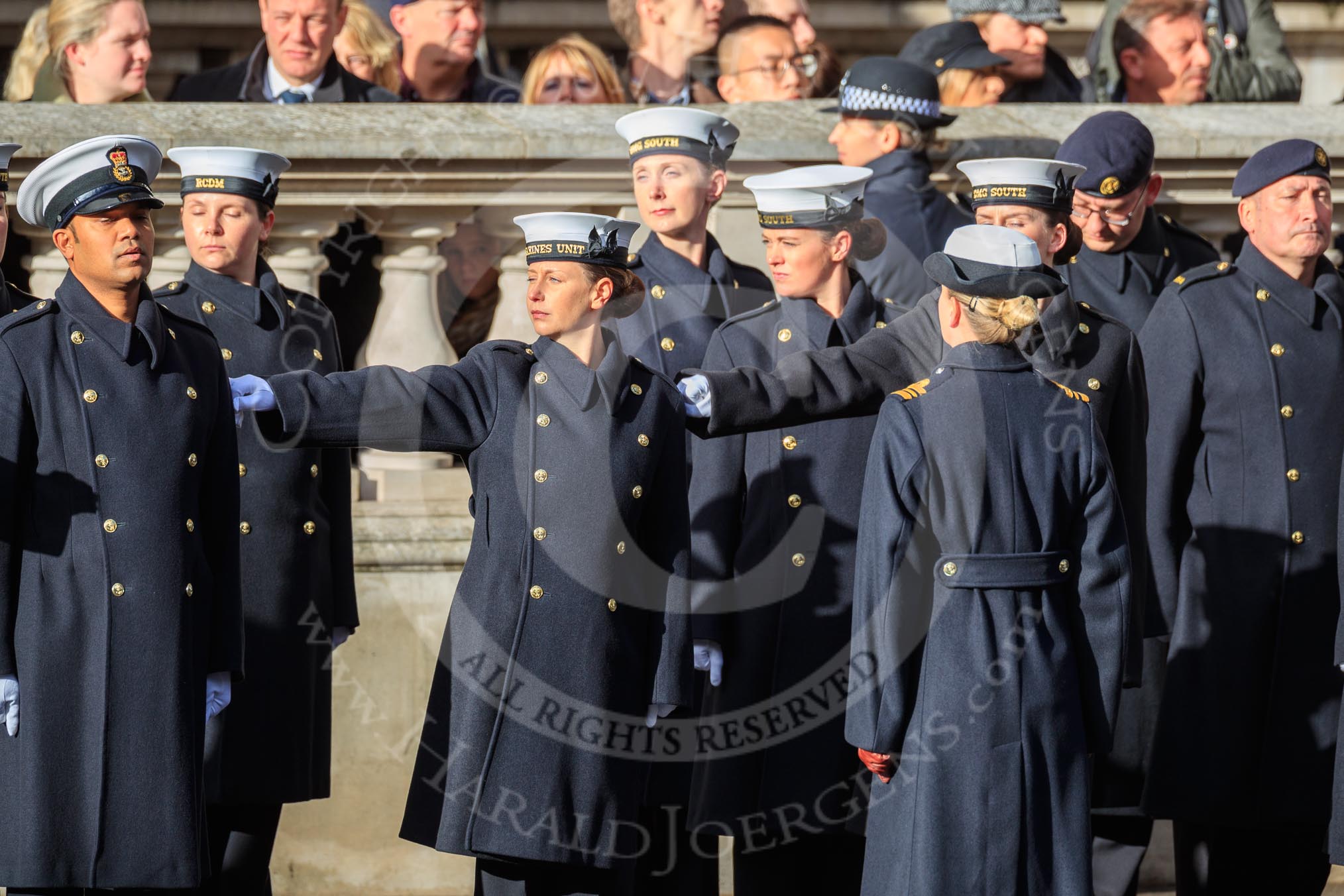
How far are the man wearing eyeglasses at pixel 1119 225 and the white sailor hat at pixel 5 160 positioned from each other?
272cm

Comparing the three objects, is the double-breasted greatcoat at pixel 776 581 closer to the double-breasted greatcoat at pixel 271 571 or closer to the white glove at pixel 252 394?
the double-breasted greatcoat at pixel 271 571

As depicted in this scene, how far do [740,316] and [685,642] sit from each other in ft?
3.26

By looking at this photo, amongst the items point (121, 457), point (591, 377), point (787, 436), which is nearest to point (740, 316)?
point (787, 436)

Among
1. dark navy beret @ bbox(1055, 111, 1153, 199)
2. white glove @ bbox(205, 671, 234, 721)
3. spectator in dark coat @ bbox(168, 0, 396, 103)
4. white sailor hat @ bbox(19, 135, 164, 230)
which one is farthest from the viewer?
spectator in dark coat @ bbox(168, 0, 396, 103)

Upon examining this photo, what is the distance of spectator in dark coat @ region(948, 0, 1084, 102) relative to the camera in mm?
7797

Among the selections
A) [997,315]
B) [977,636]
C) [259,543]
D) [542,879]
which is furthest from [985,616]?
[259,543]

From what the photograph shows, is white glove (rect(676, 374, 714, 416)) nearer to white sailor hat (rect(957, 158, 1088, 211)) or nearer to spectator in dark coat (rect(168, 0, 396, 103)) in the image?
white sailor hat (rect(957, 158, 1088, 211))

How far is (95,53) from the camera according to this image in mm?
6789

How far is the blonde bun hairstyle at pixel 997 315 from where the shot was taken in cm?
498

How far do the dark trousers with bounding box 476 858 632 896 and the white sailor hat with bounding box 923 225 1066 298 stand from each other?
1533mm

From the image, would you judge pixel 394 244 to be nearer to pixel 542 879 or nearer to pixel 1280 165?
pixel 542 879

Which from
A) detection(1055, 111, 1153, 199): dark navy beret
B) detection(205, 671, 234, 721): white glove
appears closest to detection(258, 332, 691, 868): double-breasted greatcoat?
detection(205, 671, 234, 721): white glove

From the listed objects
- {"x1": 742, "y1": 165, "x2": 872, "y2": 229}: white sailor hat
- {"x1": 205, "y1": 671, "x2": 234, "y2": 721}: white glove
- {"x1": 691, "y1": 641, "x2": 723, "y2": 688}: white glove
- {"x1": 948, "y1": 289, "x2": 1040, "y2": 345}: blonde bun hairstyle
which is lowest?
{"x1": 205, "y1": 671, "x2": 234, "y2": 721}: white glove

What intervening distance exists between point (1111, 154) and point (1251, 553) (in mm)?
1128
